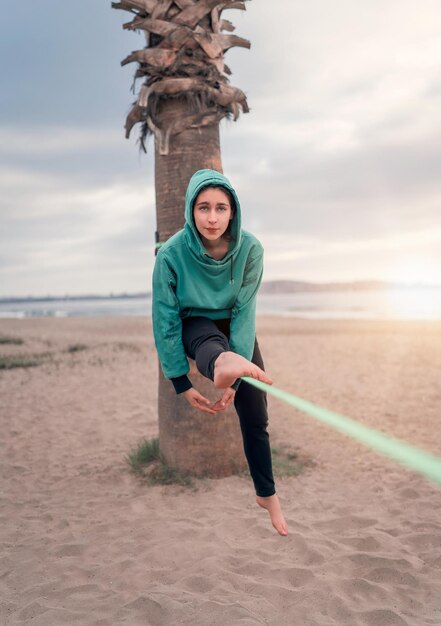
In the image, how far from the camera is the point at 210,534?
4.36 meters

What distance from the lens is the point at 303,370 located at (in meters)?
13.0

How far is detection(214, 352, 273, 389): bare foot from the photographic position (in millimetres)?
2500

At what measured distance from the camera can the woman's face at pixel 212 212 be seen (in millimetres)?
3033

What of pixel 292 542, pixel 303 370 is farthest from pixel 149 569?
pixel 303 370

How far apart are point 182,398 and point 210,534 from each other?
1.44m

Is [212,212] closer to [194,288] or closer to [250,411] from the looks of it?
[194,288]

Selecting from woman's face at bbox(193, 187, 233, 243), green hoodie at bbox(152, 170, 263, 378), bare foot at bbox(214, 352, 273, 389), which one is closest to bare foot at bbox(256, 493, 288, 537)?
green hoodie at bbox(152, 170, 263, 378)

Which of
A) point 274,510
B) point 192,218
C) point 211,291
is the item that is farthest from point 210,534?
point 192,218

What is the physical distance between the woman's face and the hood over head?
0.03m

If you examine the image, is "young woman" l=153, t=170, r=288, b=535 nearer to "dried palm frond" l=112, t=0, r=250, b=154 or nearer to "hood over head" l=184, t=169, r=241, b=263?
"hood over head" l=184, t=169, r=241, b=263

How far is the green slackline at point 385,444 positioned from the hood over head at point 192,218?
2.28 metres

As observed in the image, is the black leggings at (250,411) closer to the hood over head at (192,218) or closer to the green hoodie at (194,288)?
the green hoodie at (194,288)

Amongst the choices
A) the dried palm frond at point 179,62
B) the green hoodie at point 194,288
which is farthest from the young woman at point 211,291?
the dried palm frond at point 179,62

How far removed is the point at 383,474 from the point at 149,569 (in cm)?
315
